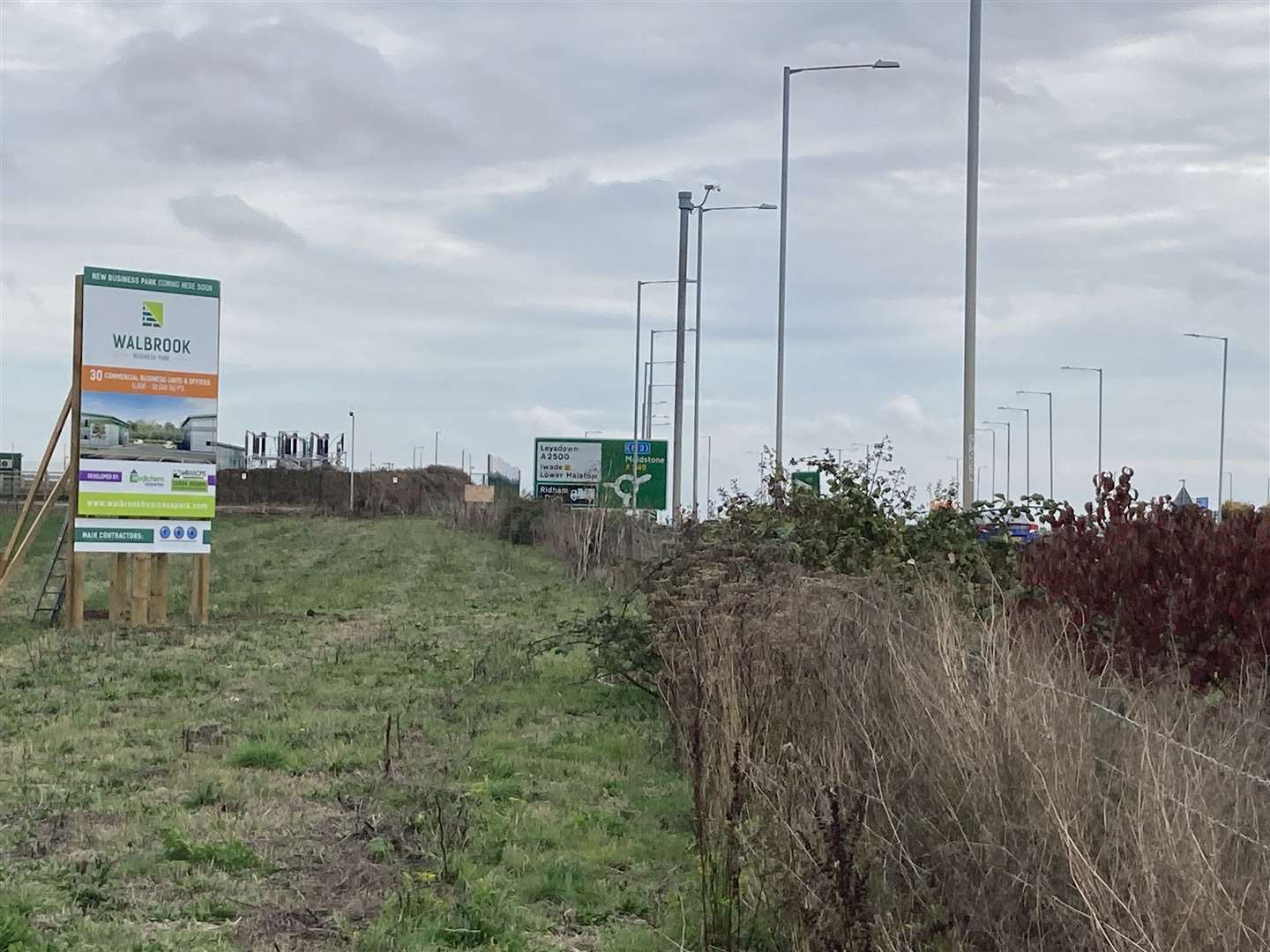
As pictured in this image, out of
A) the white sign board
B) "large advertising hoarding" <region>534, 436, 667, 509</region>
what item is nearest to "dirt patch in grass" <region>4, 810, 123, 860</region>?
the white sign board

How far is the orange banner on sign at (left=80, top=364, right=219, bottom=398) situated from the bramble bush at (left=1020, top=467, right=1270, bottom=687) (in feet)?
38.9

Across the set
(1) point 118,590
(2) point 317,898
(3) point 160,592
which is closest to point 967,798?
(2) point 317,898

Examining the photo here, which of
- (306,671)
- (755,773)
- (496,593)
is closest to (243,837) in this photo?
(755,773)

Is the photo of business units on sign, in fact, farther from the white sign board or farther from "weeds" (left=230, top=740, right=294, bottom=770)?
"weeds" (left=230, top=740, right=294, bottom=770)

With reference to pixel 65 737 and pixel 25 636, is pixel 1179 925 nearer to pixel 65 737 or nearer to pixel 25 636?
pixel 65 737

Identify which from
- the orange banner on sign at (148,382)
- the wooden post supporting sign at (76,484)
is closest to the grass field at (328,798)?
the wooden post supporting sign at (76,484)

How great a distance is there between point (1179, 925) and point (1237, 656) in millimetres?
4496

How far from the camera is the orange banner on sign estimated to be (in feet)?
58.8

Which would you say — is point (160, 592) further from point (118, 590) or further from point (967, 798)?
point (967, 798)

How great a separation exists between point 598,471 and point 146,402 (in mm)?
26875

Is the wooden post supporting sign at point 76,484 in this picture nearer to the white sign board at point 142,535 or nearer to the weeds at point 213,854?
the white sign board at point 142,535

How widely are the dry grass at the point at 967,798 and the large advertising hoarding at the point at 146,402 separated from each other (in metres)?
12.4

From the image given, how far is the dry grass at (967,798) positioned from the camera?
389 cm

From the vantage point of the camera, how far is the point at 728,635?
7500mm
